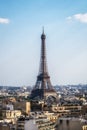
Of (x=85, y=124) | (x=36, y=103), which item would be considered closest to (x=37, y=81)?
(x=36, y=103)

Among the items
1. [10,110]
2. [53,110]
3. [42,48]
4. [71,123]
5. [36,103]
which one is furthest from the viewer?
[42,48]

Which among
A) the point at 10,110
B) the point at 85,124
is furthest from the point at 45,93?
the point at 85,124

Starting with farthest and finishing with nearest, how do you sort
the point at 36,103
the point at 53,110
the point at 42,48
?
1. the point at 42,48
2. the point at 36,103
3. the point at 53,110

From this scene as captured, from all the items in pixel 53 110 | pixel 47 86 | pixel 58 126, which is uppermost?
pixel 47 86

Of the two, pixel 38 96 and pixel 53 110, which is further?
pixel 38 96

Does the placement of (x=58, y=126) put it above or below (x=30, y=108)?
below

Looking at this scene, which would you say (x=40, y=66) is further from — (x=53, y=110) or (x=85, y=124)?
(x=85, y=124)

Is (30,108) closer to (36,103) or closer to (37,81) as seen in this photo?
(36,103)
